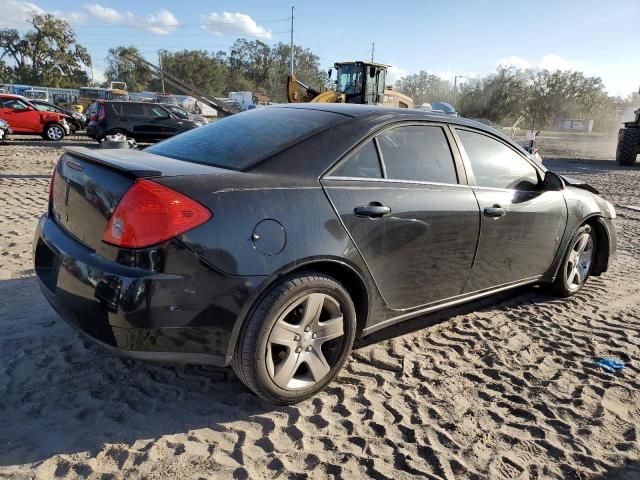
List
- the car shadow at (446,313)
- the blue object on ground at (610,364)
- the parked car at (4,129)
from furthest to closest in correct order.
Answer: the parked car at (4,129) < the car shadow at (446,313) < the blue object on ground at (610,364)

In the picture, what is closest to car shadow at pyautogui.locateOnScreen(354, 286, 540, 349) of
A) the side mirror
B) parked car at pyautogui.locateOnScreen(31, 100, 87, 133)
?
the side mirror

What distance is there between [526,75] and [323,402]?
74.3m

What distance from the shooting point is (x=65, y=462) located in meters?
2.12

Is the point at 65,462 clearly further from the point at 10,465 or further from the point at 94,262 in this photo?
the point at 94,262

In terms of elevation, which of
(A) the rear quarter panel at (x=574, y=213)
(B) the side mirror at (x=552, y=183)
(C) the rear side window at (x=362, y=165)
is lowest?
(A) the rear quarter panel at (x=574, y=213)

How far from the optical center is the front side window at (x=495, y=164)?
3459 mm

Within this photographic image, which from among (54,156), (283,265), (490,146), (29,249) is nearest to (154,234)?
(283,265)

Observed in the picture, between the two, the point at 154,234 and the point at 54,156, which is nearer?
the point at 154,234

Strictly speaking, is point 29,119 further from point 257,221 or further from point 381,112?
point 257,221

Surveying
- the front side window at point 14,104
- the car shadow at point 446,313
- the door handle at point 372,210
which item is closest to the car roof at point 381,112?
the door handle at point 372,210

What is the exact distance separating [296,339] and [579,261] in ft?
10.5

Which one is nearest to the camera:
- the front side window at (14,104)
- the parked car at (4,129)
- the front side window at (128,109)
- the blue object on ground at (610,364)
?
the blue object on ground at (610,364)

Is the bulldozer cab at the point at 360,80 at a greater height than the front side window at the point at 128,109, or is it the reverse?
the bulldozer cab at the point at 360,80

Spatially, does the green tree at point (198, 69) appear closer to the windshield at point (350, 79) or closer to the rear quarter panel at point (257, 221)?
the windshield at point (350, 79)
